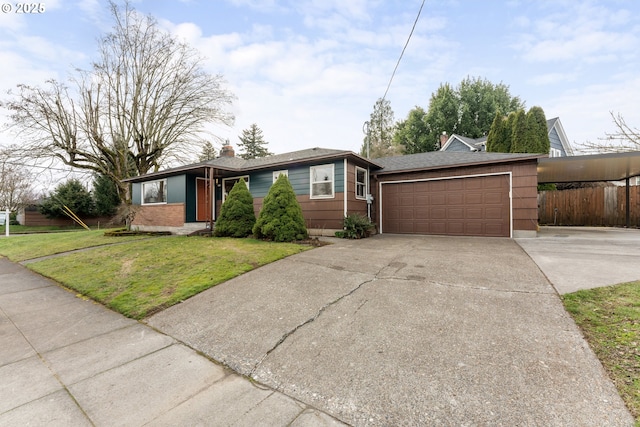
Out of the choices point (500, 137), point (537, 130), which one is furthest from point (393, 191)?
point (537, 130)

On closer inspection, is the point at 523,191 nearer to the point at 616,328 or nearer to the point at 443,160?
the point at 443,160

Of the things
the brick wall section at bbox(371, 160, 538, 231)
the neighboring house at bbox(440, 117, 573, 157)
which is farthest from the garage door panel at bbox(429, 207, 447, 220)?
the neighboring house at bbox(440, 117, 573, 157)

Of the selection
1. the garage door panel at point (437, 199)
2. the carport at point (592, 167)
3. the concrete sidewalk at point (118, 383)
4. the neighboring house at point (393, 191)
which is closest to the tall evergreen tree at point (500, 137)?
the carport at point (592, 167)

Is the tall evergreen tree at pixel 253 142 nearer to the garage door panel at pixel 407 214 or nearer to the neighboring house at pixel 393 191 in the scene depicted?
the neighboring house at pixel 393 191

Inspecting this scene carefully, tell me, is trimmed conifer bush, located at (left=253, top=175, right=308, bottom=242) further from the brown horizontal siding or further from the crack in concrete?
the crack in concrete

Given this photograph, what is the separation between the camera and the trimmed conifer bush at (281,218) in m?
8.14

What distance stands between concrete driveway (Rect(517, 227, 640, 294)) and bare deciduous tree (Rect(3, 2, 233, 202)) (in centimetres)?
1849

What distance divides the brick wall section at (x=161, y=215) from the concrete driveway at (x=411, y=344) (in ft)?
28.8

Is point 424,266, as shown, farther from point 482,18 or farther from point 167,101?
point 167,101

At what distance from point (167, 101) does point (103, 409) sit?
18.7 metres

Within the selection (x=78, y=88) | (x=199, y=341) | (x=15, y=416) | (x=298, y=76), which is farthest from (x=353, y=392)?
(x=78, y=88)

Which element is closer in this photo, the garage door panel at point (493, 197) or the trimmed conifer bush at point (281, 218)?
the trimmed conifer bush at point (281, 218)

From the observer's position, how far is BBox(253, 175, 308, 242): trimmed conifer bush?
8.14m

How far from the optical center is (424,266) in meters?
5.04
